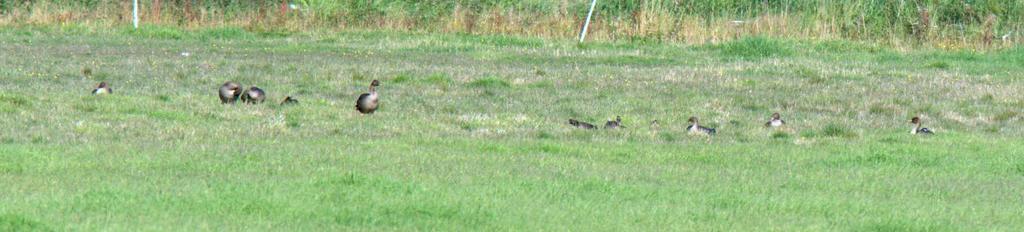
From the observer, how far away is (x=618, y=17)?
31.5 metres

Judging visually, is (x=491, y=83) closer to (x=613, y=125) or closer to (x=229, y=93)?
(x=229, y=93)

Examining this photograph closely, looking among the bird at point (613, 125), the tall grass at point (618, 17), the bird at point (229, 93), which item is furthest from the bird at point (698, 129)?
the tall grass at point (618, 17)

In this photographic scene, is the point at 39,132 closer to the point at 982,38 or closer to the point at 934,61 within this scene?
the point at 934,61

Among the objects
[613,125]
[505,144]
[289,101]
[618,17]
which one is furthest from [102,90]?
[618,17]

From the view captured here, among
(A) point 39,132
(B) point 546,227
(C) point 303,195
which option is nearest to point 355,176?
(C) point 303,195

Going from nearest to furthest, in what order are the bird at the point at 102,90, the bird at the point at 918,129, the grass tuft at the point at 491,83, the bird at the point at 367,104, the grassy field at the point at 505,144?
the grassy field at the point at 505,144, the bird at the point at 918,129, the bird at the point at 367,104, the bird at the point at 102,90, the grass tuft at the point at 491,83

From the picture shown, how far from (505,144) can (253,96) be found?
14.3 feet

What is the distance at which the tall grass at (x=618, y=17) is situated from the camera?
97.4ft

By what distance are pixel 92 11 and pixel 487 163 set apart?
2266 cm

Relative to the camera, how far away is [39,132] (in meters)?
12.9

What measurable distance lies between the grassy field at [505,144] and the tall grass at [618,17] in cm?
394

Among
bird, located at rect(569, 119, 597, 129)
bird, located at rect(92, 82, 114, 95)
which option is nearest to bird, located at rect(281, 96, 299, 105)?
bird, located at rect(92, 82, 114, 95)

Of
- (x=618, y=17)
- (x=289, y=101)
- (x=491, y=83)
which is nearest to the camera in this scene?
(x=289, y=101)

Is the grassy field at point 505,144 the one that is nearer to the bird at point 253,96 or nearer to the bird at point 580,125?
the bird at point 580,125
